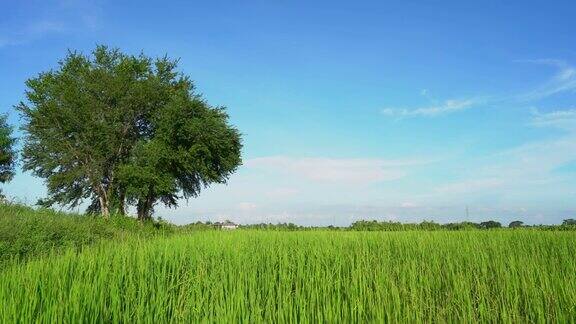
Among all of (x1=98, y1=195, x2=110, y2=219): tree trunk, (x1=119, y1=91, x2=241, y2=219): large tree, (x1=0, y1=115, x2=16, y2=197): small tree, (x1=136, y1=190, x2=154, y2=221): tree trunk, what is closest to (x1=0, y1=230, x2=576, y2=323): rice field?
(x1=119, y1=91, x2=241, y2=219): large tree

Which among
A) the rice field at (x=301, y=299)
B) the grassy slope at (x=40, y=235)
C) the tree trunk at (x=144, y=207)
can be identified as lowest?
the rice field at (x=301, y=299)

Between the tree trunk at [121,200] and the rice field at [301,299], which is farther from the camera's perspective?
the tree trunk at [121,200]

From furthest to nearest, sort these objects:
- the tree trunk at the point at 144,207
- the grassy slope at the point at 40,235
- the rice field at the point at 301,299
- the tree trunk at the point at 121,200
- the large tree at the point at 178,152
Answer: the tree trunk at the point at 144,207
the tree trunk at the point at 121,200
the large tree at the point at 178,152
the grassy slope at the point at 40,235
the rice field at the point at 301,299

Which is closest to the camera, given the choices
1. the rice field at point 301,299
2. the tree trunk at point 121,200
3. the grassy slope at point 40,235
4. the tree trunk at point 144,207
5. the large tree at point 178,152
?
the rice field at point 301,299

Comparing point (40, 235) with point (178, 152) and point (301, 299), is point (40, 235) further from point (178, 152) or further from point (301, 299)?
point (178, 152)

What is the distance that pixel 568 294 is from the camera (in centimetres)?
543

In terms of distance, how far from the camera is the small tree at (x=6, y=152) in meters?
37.0

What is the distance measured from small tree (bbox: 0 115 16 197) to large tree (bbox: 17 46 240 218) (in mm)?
8297

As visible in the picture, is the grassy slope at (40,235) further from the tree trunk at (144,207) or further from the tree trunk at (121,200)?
the tree trunk at (144,207)

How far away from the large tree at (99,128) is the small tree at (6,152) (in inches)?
327

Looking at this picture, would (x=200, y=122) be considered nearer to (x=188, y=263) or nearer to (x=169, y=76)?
(x=169, y=76)

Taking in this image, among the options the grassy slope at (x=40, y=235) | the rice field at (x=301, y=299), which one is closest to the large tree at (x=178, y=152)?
the grassy slope at (x=40, y=235)

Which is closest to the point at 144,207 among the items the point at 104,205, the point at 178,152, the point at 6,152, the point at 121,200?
the point at 121,200

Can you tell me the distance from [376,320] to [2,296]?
14.8 ft
